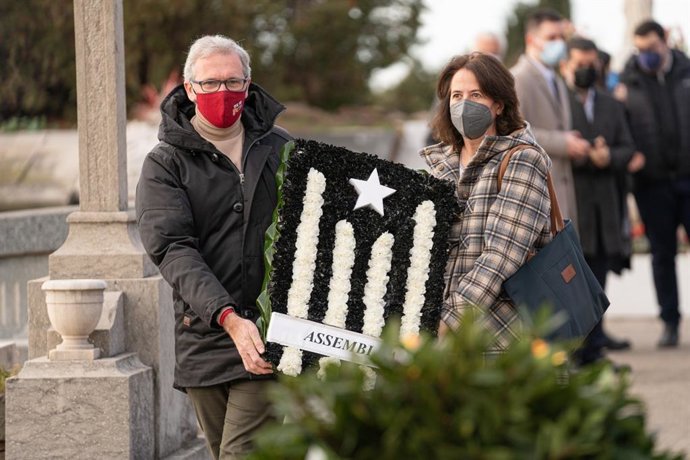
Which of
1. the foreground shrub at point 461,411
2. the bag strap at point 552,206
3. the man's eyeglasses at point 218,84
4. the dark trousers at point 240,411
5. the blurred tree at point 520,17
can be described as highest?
the blurred tree at point 520,17

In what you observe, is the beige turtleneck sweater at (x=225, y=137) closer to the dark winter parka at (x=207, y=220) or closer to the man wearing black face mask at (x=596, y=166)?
the dark winter parka at (x=207, y=220)

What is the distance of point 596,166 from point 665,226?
5.99 ft

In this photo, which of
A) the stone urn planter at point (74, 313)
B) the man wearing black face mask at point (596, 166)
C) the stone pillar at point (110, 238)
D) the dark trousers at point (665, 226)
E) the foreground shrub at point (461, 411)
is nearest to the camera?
the foreground shrub at point (461, 411)

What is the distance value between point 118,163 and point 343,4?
4061 centimetres

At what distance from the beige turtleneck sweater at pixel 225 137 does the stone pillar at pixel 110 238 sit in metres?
1.75

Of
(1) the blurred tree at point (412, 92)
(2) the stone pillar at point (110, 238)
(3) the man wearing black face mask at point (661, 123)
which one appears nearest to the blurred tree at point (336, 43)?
(1) the blurred tree at point (412, 92)

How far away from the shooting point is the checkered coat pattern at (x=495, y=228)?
4.52 metres

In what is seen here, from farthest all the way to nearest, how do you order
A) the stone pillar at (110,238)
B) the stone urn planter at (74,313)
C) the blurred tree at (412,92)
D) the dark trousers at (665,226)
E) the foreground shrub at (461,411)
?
the blurred tree at (412,92), the dark trousers at (665,226), the stone pillar at (110,238), the stone urn planter at (74,313), the foreground shrub at (461,411)

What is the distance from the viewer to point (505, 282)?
455 cm

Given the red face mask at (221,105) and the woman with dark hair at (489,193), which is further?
the red face mask at (221,105)

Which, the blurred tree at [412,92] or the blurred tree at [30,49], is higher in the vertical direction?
the blurred tree at [30,49]

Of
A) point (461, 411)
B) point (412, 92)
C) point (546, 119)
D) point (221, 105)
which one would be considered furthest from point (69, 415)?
point (412, 92)

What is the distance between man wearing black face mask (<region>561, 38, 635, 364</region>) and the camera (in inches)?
402

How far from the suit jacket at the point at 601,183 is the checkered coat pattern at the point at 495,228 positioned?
5596mm
